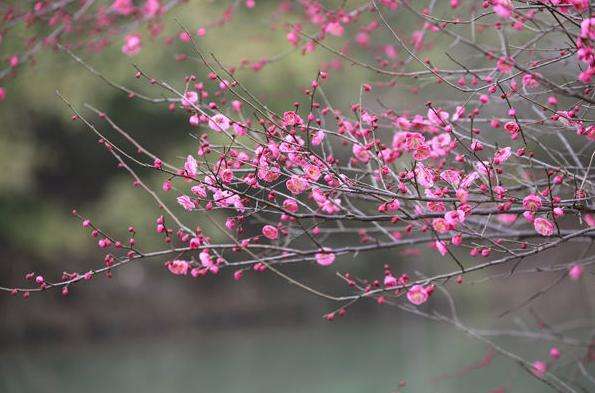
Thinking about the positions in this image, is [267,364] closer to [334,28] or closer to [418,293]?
[334,28]

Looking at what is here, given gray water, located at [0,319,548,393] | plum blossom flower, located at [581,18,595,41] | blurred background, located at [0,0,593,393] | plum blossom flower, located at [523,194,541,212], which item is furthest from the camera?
blurred background, located at [0,0,593,393]

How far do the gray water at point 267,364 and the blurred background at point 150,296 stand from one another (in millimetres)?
28

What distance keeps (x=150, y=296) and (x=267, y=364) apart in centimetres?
296

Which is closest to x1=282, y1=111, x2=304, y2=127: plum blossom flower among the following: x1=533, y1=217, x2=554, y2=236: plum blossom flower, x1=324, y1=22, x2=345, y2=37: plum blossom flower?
x1=533, y1=217, x2=554, y2=236: plum blossom flower

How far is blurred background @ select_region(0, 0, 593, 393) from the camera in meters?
8.36

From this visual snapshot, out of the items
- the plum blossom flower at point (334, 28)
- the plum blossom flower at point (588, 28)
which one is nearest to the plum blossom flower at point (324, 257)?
the plum blossom flower at point (588, 28)

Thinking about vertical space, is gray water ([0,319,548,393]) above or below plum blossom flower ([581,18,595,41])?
below

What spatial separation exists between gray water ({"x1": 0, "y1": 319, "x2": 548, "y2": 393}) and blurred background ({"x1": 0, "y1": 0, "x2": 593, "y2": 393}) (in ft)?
0.09

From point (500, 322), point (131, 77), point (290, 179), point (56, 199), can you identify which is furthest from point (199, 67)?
point (290, 179)

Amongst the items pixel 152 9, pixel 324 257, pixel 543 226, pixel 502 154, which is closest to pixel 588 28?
pixel 502 154

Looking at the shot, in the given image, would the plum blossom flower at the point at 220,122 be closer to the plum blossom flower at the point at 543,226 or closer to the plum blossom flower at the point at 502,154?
the plum blossom flower at the point at 502,154

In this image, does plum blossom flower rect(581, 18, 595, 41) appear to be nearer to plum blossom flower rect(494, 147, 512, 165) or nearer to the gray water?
plum blossom flower rect(494, 147, 512, 165)

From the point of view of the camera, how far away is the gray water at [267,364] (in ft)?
25.6

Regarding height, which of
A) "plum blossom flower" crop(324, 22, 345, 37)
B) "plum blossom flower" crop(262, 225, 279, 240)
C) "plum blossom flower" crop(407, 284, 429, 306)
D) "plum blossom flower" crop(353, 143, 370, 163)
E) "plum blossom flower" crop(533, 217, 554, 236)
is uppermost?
"plum blossom flower" crop(324, 22, 345, 37)
